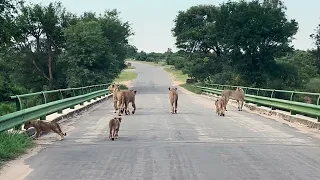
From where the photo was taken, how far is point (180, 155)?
8703mm

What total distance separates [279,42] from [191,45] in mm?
23201

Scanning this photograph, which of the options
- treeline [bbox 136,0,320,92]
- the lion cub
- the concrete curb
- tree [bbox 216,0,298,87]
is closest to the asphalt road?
the lion cub

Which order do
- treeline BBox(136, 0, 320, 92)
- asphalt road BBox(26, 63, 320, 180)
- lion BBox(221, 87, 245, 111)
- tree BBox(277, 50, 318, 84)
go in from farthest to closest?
tree BBox(277, 50, 318, 84)
treeline BBox(136, 0, 320, 92)
lion BBox(221, 87, 245, 111)
asphalt road BBox(26, 63, 320, 180)

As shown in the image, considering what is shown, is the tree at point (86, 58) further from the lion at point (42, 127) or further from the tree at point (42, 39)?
the lion at point (42, 127)

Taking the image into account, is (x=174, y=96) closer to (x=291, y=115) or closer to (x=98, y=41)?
(x=291, y=115)

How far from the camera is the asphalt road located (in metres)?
7.09

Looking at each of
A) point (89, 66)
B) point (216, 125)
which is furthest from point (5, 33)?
point (89, 66)

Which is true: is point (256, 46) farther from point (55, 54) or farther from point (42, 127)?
point (42, 127)

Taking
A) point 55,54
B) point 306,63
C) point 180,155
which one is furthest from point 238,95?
point 306,63

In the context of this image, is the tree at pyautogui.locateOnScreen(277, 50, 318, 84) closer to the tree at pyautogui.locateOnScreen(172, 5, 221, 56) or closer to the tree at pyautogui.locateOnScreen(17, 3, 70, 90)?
the tree at pyautogui.locateOnScreen(172, 5, 221, 56)

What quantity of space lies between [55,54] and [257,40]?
25381 millimetres

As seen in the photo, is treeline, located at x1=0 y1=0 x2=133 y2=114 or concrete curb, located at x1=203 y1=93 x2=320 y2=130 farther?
treeline, located at x1=0 y1=0 x2=133 y2=114

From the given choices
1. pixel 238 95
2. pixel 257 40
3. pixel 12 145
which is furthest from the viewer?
pixel 257 40

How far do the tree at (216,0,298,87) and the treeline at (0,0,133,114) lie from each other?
48.8 feet
